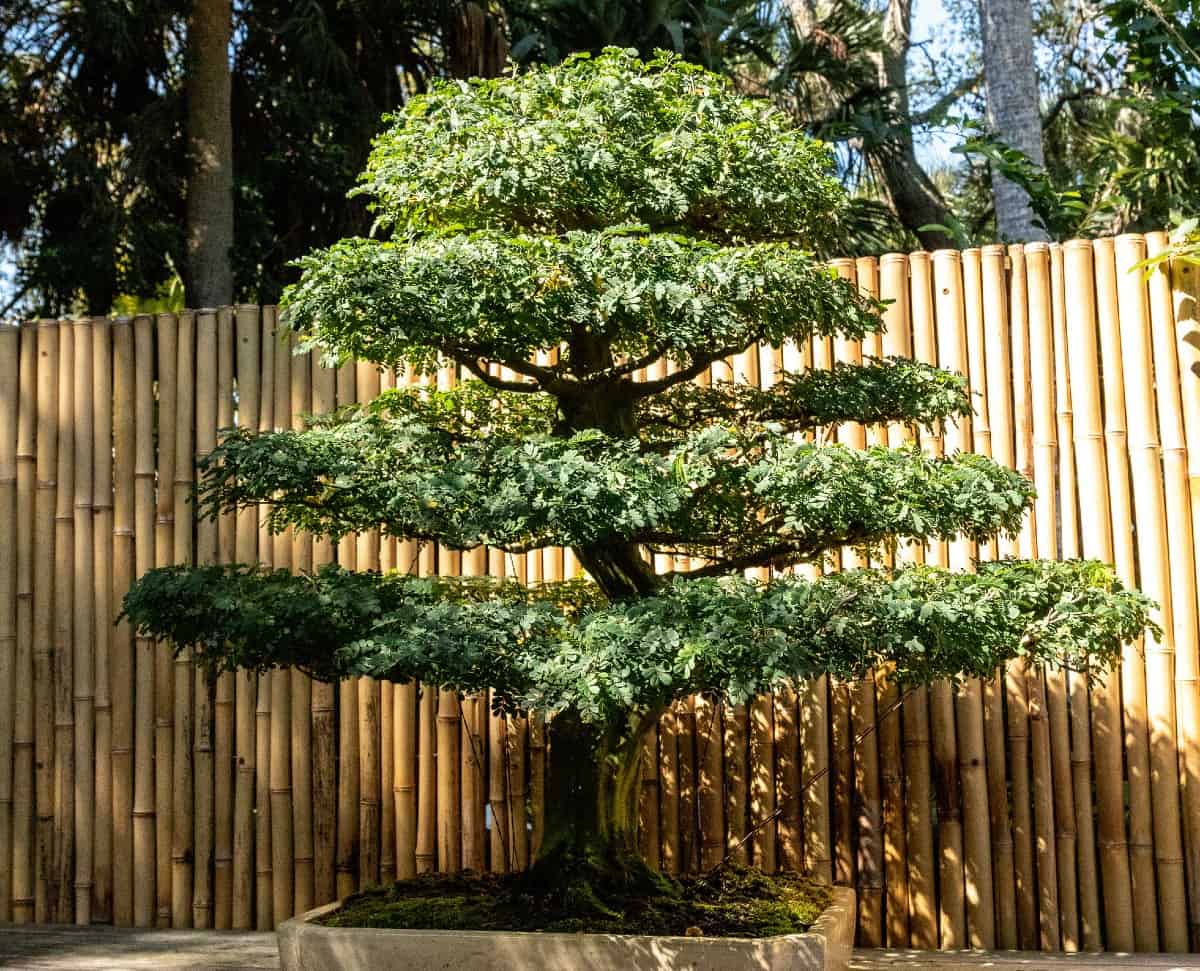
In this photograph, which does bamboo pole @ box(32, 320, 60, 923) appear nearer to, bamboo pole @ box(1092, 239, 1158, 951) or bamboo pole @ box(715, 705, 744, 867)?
bamboo pole @ box(715, 705, 744, 867)

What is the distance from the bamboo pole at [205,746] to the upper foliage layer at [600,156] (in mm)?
1324

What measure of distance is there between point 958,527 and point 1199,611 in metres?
1.05

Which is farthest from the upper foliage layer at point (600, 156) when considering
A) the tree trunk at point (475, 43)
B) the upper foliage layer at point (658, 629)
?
the tree trunk at point (475, 43)

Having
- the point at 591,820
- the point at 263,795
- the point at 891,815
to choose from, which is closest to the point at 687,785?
the point at 891,815

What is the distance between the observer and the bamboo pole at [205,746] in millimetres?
3553

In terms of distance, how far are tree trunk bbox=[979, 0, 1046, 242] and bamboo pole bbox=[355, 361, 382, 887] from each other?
10.3 feet

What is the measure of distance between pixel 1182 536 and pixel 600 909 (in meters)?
1.61

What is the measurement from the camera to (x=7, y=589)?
148 inches

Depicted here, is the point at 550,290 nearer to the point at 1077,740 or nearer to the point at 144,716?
the point at 1077,740

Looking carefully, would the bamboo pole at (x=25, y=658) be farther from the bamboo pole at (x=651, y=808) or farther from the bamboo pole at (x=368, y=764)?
the bamboo pole at (x=651, y=808)

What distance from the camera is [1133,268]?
315 centimetres

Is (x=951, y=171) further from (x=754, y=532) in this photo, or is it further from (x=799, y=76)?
(x=754, y=532)

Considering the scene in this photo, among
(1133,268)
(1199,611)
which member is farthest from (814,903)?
(1133,268)

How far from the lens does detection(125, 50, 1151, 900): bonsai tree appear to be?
222 centimetres
